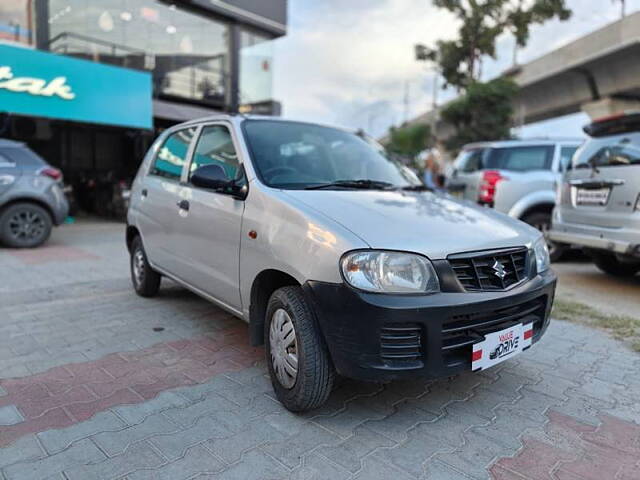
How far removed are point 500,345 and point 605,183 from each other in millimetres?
3491

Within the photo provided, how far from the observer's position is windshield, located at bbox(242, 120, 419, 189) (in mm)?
3234

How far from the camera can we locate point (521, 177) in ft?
24.1

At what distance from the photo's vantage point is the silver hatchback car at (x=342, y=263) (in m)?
2.33

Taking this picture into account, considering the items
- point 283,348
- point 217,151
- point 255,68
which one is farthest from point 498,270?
point 255,68

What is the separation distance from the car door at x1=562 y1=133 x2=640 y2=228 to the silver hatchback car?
248cm

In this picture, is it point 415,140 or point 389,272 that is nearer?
point 389,272

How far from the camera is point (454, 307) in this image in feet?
7.66

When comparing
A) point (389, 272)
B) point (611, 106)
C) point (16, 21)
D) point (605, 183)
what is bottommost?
point (389, 272)

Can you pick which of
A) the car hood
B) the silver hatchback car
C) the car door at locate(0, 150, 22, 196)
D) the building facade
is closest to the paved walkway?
the silver hatchback car

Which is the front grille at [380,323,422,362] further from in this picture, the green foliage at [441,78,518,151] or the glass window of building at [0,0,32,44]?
the green foliage at [441,78,518,151]

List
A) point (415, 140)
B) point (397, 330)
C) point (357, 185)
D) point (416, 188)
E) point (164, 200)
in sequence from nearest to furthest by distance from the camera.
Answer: point (397, 330), point (357, 185), point (416, 188), point (164, 200), point (415, 140)

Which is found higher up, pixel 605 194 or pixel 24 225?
pixel 605 194

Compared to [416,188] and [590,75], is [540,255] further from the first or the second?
[590,75]

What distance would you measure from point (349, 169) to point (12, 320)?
3102 millimetres
